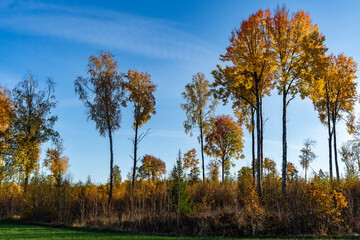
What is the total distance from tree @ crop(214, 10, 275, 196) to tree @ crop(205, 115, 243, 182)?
37.2ft

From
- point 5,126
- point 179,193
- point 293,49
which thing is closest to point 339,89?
point 293,49

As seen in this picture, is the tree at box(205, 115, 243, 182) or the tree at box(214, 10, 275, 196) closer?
the tree at box(214, 10, 275, 196)

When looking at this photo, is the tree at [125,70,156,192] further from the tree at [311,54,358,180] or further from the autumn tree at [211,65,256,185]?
the tree at [311,54,358,180]

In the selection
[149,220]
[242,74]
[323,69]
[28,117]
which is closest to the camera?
[149,220]

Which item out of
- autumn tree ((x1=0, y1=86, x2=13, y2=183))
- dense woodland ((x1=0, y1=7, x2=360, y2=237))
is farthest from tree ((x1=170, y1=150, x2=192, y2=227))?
autumn tree ((x1=0, y1=86, x2=13, y2=183))

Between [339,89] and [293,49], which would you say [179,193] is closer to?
[293,49]

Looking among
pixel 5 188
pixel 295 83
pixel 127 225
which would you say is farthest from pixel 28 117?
pixel 295 83

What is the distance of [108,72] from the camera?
2089 cm

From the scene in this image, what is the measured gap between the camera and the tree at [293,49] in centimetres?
1518

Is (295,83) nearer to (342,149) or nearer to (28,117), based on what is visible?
(28,117)

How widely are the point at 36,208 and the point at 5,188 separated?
5.92 m

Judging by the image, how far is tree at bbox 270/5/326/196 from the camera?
49.8 ft

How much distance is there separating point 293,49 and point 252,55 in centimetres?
238

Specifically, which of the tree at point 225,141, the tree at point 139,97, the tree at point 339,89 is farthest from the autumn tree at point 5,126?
the tree at point 339,89
